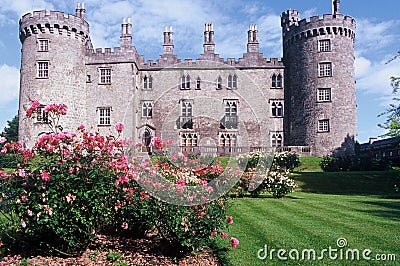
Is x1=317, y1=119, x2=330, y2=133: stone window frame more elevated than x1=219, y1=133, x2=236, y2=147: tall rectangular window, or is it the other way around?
x1=317, y1=119, x2=330, y2=133: stone window frame

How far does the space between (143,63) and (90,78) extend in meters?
5.44

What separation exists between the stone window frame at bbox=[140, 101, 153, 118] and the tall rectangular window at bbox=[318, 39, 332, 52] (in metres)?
16.8

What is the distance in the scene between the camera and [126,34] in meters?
34.6

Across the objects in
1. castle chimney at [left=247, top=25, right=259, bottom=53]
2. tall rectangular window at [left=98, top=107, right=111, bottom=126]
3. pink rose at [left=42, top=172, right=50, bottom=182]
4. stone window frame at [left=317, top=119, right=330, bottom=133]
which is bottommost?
pink rose at [left=42, top=172, right=50, bottom=182]

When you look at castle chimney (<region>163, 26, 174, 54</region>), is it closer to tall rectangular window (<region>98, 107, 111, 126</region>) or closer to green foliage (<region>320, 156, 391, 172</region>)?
tall rectangular window (<region>98, 107, 111, 126</region>)

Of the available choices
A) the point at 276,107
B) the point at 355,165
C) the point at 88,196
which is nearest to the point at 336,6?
the point at 276,107

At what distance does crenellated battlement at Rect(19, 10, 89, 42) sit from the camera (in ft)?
105

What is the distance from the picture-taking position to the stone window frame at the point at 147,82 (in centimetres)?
3638

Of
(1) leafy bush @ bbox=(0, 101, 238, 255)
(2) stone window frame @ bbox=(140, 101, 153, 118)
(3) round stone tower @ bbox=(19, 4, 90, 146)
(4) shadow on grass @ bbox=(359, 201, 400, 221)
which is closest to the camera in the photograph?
(1) leafy bush @ bbox=(0, 101, 238, 255)

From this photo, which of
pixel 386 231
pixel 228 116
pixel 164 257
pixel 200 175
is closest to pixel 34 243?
pixel 164 257

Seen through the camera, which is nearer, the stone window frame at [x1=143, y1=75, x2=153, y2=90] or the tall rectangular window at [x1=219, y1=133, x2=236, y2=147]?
the tall rectangular window at [x1=219, y1=133, x2=236, y2=147]

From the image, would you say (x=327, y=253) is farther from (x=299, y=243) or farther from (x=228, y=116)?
(x=228, y=116)

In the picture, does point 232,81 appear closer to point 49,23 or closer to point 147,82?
point 147,82

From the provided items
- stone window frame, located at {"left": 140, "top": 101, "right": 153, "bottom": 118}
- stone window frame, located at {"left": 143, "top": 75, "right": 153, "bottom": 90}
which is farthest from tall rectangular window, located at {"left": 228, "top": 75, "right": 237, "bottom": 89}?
stone window frame, located at {"left": 140, "top": 101, "right": 153, "bottom": 118}
